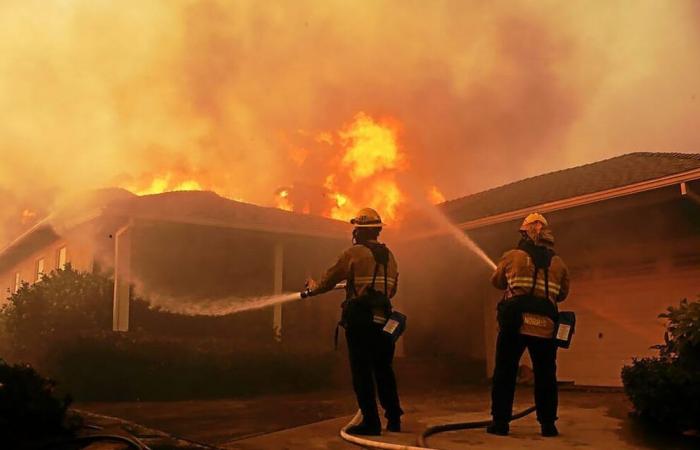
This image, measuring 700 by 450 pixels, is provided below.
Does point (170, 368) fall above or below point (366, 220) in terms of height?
below

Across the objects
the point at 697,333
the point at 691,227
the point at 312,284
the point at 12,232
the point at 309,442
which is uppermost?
the point at 12,232

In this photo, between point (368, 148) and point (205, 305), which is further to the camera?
point (368, 148)

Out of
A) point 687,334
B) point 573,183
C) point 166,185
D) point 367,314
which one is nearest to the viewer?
point 367,314

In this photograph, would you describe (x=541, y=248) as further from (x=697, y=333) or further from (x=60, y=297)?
(x=60, y=297)

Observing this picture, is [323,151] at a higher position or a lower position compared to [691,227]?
higher

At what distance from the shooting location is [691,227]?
905 cm

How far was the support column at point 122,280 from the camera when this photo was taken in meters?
11.1

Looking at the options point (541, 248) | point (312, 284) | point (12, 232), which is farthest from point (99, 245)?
point (12, 232)

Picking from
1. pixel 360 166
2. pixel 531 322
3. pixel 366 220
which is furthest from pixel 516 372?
pixel 360 166

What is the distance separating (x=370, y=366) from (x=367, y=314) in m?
0.41

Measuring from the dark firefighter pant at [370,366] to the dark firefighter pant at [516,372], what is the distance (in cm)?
80

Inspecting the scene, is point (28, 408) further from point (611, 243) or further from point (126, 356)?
point (611, 243)

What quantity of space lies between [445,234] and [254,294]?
3878mm

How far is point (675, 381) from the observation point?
210 inches
